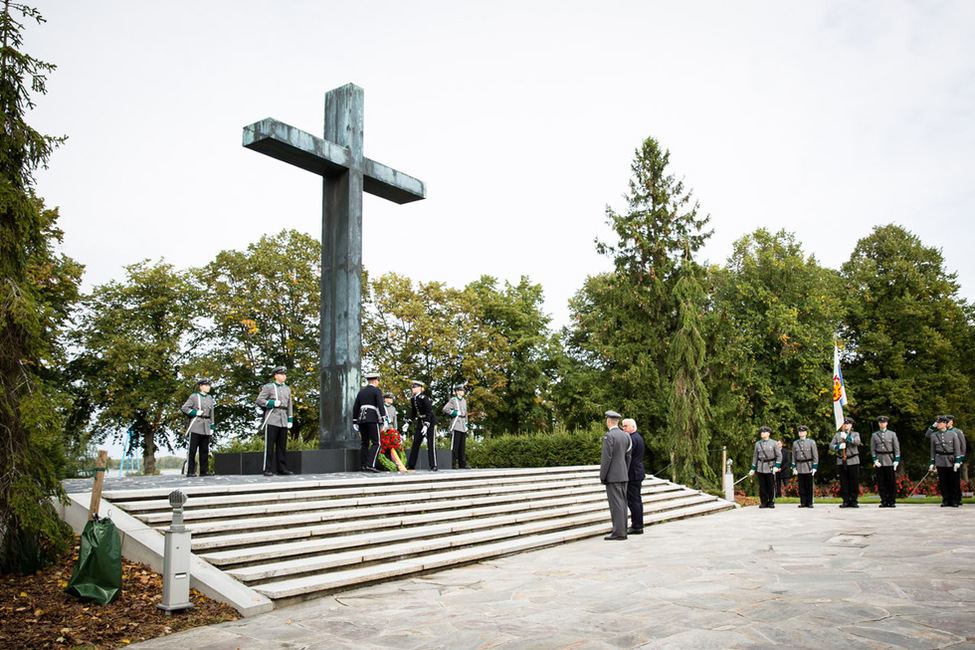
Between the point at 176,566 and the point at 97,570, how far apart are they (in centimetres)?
65

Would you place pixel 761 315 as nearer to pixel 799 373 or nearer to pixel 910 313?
pixel 799 373

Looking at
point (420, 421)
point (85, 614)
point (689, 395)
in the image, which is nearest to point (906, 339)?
point (689, 395)

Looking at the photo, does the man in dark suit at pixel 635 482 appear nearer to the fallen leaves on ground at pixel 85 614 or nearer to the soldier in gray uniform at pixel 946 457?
the soldier in gray uniform at pixel 946 457

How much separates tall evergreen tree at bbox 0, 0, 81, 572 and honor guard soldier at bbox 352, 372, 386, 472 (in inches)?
248

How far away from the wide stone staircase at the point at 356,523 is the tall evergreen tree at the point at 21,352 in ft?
3.88

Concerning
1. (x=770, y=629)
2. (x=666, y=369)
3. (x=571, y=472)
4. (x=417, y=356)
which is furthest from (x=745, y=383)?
(x=770, y=629)

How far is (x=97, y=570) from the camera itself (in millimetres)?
5777

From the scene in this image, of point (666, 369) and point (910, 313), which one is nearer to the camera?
point (666, 369)

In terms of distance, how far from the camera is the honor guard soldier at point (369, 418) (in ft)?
42.3

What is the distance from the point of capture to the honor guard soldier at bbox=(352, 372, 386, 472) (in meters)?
12.9

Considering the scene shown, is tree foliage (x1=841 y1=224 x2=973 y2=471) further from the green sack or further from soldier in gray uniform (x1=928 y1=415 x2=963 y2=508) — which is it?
the green sack

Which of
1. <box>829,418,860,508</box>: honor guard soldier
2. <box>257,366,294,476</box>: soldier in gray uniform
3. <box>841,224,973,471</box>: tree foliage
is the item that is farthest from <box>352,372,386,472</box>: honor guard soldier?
<box>841,224,973,471</box>: tree foliage

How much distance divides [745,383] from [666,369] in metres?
6.06

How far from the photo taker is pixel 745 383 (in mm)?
32031
